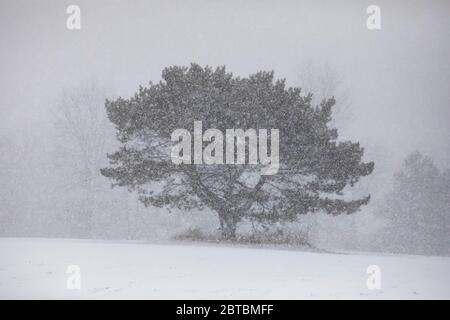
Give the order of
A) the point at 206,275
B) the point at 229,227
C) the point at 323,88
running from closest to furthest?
the point at 206,275, the point at 229,227, the point at 323,88

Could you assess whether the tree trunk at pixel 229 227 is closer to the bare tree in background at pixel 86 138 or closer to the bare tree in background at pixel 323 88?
the bare tree in background at pixel 323 88

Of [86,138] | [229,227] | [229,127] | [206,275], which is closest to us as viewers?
[206,275]

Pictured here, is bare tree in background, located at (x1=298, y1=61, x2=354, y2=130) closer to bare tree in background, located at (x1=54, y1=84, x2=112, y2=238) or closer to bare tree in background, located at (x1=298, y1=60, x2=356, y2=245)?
bare tree in background, located at (x1=298, y1=60, x2=356, y2=245)

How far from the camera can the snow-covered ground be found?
946 cm

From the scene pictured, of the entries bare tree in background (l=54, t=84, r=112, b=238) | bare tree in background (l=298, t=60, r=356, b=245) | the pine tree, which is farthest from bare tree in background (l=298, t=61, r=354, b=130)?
bare tree in background (l=54, t=84, r=112, b=238)

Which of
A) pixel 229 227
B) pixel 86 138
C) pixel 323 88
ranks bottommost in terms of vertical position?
pixel 229 227

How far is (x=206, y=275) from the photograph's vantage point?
10.9 metres

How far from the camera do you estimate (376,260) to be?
47.1ft

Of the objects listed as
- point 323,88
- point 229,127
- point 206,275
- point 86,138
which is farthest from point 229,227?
point 86,138

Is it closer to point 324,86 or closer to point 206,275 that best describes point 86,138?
point 324,86

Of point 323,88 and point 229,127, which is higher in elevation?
point 323,88

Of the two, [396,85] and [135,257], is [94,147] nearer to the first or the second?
[135,257]
